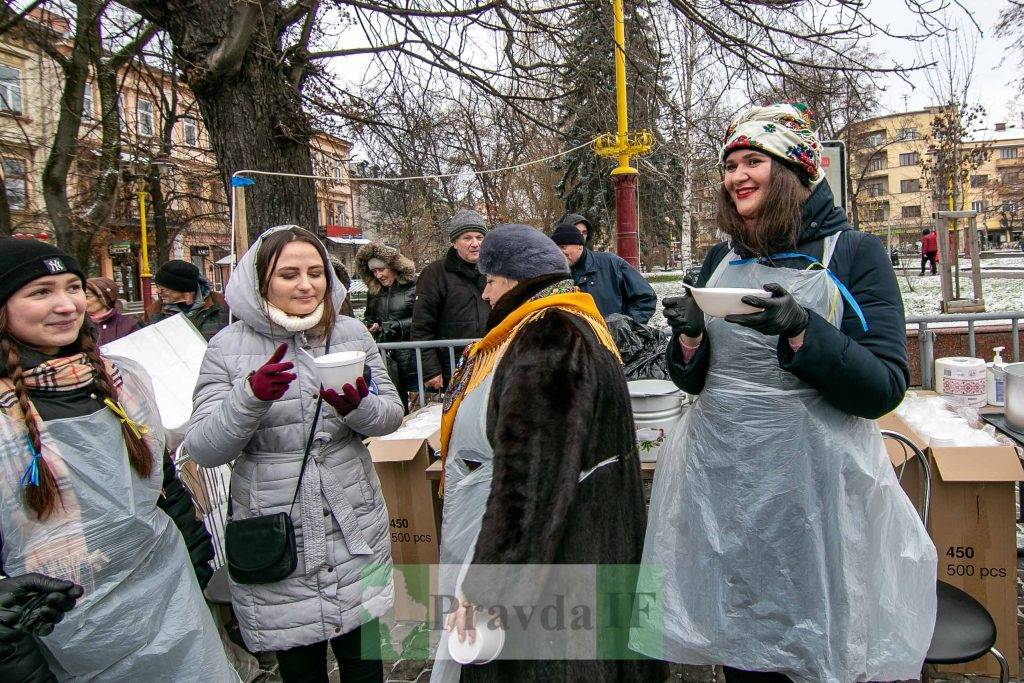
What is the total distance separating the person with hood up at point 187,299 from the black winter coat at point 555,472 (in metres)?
4.26

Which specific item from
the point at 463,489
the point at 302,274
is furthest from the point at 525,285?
the point at 302,274

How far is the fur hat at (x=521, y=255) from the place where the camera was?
1753 millimetres

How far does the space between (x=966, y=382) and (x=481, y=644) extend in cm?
281

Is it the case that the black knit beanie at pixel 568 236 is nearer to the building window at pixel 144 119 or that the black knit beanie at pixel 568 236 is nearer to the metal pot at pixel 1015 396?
the metal pot at pixel 1015 396

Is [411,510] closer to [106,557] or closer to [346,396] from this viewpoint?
[346,396]

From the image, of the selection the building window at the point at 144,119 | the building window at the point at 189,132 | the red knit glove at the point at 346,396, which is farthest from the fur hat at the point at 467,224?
the building window at the point at 189,132

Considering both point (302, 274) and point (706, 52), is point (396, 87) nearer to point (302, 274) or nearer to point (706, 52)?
point (706, 52)

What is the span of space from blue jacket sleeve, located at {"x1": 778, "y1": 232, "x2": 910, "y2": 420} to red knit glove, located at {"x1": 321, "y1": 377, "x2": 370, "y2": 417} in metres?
1.28

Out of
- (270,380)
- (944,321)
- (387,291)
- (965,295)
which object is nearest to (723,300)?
(270,380)

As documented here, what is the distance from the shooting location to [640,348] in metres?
3.62

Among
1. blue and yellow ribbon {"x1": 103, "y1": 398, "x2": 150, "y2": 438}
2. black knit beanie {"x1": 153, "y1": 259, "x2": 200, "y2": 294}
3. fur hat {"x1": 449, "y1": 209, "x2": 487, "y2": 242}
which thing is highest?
fur hat {"x1": 449, "y1": 209, "x2": 487, "y2": 242}

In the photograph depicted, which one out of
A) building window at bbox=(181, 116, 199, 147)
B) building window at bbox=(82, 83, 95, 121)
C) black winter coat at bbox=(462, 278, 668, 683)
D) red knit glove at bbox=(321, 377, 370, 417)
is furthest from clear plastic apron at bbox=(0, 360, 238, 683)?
building window at bbox=(181, 116, 199, 147)

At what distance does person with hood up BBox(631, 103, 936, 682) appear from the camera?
164cm

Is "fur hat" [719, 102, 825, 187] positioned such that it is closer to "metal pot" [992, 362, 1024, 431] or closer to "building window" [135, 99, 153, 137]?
"metal pot" [992, 362, 1024, 431]
